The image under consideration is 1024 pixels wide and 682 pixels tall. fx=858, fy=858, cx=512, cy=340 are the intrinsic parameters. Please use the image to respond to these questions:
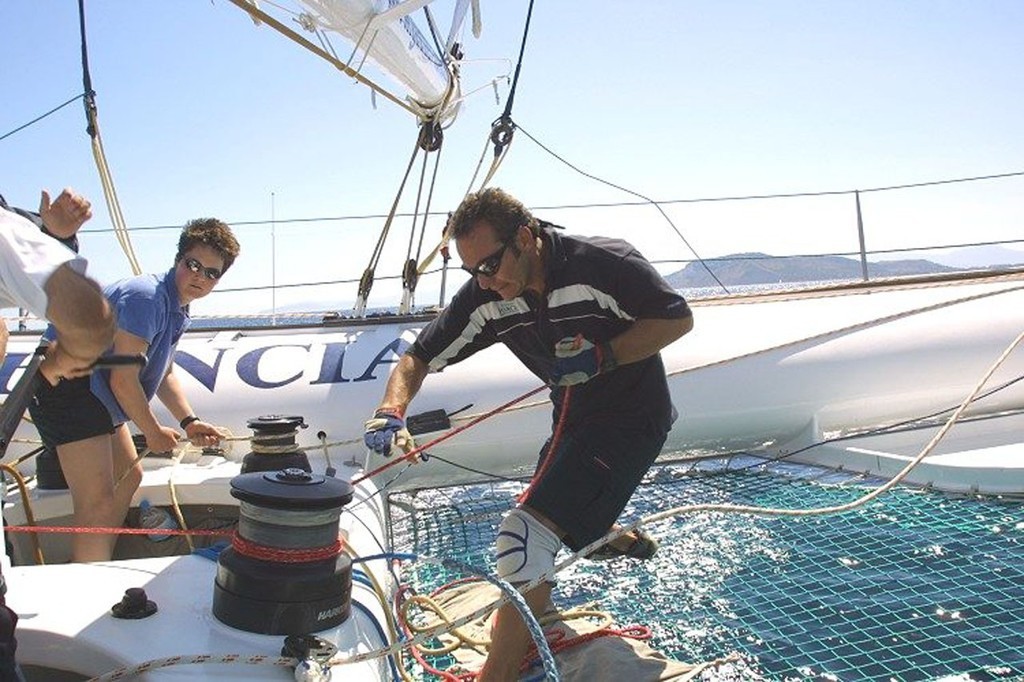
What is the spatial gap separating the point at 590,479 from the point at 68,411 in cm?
178

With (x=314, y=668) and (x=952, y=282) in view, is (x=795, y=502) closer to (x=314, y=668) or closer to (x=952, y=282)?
(x=952, y=282)

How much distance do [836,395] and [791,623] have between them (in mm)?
2483

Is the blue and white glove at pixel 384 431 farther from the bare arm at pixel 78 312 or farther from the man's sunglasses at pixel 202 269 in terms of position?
the bare arm at pixel 78 312

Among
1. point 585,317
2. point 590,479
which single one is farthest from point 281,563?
point 585,317

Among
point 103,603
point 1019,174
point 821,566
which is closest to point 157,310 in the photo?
point 103,603

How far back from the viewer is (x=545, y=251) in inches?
101

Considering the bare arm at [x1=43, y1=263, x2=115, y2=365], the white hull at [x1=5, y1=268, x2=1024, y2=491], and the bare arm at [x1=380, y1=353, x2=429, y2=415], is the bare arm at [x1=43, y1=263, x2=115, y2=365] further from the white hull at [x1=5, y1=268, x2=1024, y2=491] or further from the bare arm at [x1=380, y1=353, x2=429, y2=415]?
the white hull at [x1=5, y1=268, x2=1024, y2=491]

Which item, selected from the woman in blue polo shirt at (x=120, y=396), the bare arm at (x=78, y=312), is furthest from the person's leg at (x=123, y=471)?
the bare arm at (x=78, y=312)

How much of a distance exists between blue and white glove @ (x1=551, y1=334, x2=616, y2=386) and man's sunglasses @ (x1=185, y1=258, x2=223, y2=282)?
1356 millimetres

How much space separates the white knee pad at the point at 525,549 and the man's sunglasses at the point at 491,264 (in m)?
0.70

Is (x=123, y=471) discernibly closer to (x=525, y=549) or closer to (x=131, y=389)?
(x=131, y=389)

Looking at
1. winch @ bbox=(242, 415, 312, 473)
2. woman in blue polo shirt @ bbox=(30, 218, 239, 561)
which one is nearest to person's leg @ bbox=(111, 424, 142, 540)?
woman in blue polo shirt @ bbox=(30, 218, 239, 561)

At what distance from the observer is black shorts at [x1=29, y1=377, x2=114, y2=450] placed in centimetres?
290

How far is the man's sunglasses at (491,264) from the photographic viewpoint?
2.41 metres
